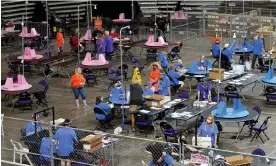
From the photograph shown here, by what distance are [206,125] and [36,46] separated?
20391mm

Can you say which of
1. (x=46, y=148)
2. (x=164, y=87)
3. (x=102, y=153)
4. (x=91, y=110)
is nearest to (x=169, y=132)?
(x=102, y=153)

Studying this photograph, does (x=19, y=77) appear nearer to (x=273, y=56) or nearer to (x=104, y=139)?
(x=104, y=139)

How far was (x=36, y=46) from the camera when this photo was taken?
3609cm

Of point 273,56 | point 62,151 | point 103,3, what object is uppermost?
point 103,3

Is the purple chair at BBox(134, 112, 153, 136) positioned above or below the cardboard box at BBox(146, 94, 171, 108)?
below

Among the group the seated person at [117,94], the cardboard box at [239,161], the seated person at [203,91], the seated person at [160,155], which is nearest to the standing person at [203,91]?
the seated person at [203,91]

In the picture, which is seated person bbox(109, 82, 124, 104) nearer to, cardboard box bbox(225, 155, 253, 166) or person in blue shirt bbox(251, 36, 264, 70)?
cardboard box bbox(225, 155, 253, 166)

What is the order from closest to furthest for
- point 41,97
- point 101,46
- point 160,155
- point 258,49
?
point 160,155, point 41,97, point 258,49, point 101,46

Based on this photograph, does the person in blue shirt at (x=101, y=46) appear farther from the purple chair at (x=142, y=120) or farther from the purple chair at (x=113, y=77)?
the purple chair at (x=142, y=120)

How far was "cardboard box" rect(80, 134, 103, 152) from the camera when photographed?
16219 mm

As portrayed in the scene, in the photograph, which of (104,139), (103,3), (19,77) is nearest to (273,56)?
(19,77)

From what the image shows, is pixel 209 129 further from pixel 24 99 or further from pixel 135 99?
pixel 24 99

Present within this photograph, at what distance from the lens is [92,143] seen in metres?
16.3

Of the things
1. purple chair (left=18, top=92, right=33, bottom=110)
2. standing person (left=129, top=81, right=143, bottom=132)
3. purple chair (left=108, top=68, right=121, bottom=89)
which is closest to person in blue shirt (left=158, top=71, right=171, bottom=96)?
standing person (left=129, top=81, right=143, bottom=132)
